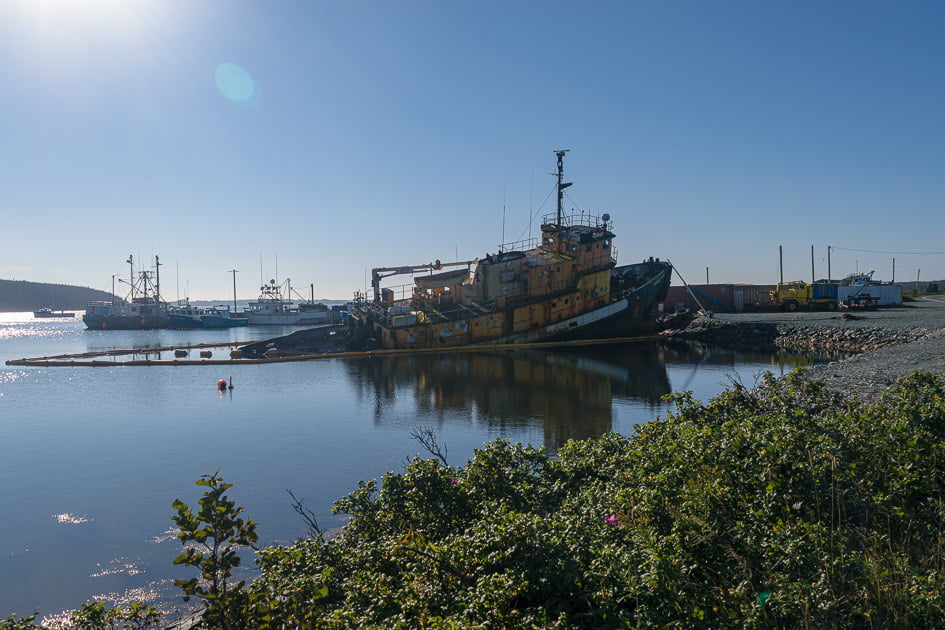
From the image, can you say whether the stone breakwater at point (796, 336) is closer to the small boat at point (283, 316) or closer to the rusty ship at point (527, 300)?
the rusty ship at point (527, 300)

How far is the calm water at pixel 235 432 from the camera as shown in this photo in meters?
Result: 6.85

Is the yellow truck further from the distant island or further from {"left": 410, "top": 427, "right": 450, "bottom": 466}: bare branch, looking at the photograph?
the distant island

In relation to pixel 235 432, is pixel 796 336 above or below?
above

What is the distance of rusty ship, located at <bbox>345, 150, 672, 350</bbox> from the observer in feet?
99.1

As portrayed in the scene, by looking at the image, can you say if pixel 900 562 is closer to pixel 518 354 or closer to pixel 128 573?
pixel 128 573

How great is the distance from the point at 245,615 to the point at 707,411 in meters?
5.32

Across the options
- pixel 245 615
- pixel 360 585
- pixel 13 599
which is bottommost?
pixel 13 599

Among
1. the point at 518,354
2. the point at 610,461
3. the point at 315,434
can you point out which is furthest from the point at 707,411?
the point at 518,354

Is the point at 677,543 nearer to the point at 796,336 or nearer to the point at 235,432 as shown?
the point at 235,432

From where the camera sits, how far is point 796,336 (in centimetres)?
2986

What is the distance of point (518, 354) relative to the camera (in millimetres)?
28203

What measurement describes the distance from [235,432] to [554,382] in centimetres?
1048

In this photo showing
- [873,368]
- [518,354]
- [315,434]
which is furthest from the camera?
[518,354]

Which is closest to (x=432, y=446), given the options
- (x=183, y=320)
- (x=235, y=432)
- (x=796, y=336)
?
(x=235, y=432)
